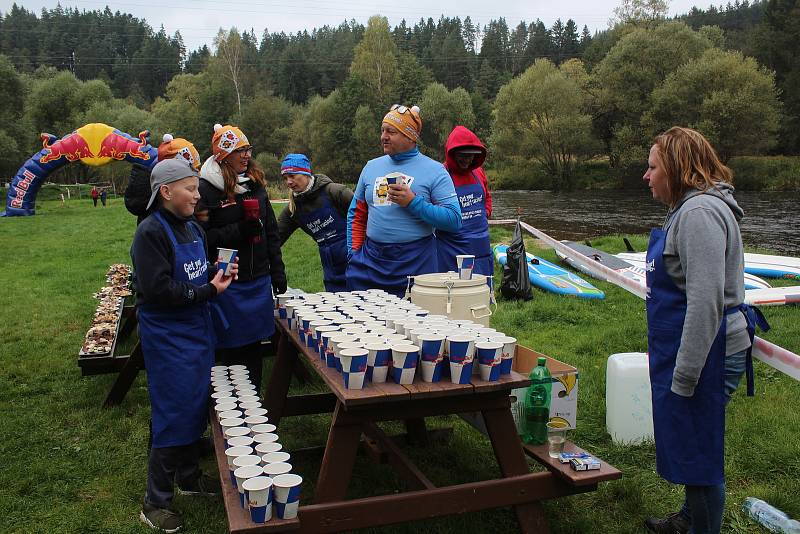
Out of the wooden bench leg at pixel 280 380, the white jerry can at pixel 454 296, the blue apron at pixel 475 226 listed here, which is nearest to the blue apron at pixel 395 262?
the white jerry can at pixel 454 296

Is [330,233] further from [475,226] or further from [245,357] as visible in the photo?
[245,357]

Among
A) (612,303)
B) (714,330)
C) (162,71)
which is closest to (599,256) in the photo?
(612,303)

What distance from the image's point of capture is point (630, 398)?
13.6 ft

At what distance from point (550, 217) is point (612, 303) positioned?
16547 mm

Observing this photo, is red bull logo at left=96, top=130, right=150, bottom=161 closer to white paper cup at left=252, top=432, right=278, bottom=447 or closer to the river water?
the river water

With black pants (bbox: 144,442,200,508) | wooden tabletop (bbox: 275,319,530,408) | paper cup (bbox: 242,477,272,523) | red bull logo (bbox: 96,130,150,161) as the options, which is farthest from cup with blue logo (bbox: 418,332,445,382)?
red bull logo (bbox: 96,130,150,161)

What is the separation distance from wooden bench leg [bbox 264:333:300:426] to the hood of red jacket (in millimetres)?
2307

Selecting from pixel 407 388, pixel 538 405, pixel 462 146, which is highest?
pixel 462 146

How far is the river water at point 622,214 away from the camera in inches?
720

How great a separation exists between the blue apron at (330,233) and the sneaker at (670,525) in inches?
122

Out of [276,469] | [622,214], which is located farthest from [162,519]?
[622,214]

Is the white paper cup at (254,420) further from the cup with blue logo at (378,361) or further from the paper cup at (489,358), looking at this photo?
the paper cup at (489,358)

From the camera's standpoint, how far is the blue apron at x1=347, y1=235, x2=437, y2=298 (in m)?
4.45

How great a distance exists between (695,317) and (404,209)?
2.24 meters
